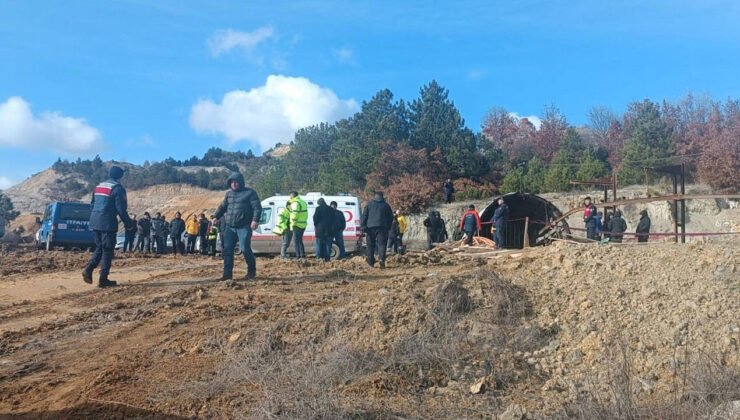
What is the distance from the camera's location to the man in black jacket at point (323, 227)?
545 inches

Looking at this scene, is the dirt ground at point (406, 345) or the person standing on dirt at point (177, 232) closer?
the dirt ground at point (406, 345)

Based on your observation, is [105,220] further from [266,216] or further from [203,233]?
[203,233]

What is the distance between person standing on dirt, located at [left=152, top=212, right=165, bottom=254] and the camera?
2191cm

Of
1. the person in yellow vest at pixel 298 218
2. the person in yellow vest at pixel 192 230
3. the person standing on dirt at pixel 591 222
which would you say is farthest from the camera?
the person in yellow vest at pixel 192 230

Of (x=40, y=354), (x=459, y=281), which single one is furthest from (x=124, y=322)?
(x=459, y=281)

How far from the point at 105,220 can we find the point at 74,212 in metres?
15.4

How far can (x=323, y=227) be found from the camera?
13.8 metres

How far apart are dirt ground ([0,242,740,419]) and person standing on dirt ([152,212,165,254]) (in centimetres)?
1359

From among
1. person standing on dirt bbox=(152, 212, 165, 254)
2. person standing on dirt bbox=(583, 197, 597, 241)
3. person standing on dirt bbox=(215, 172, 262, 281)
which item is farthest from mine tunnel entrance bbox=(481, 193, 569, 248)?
person standing on dirt bbox=(215, 172, 262, 281)

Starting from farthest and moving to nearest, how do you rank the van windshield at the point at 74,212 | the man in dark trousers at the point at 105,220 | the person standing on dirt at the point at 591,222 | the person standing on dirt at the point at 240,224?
1. the van windshield at the point at 74,212
2. the person standing on dirt at the point at 591,222
3. the person standing on dirt at the point at 240,224
4. the man in dark trousers at the point at 105,220

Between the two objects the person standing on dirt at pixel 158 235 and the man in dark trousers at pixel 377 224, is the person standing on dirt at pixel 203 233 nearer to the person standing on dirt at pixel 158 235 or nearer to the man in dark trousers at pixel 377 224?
the person standing on dirt at pixel 158 235

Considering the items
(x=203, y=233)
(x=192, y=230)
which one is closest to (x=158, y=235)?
(x=192, y=230)

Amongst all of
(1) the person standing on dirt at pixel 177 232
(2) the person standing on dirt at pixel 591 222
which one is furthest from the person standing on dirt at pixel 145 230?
(2) the person standing on dirt at pixel 591 222

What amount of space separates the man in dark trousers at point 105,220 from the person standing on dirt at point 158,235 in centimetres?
1311
